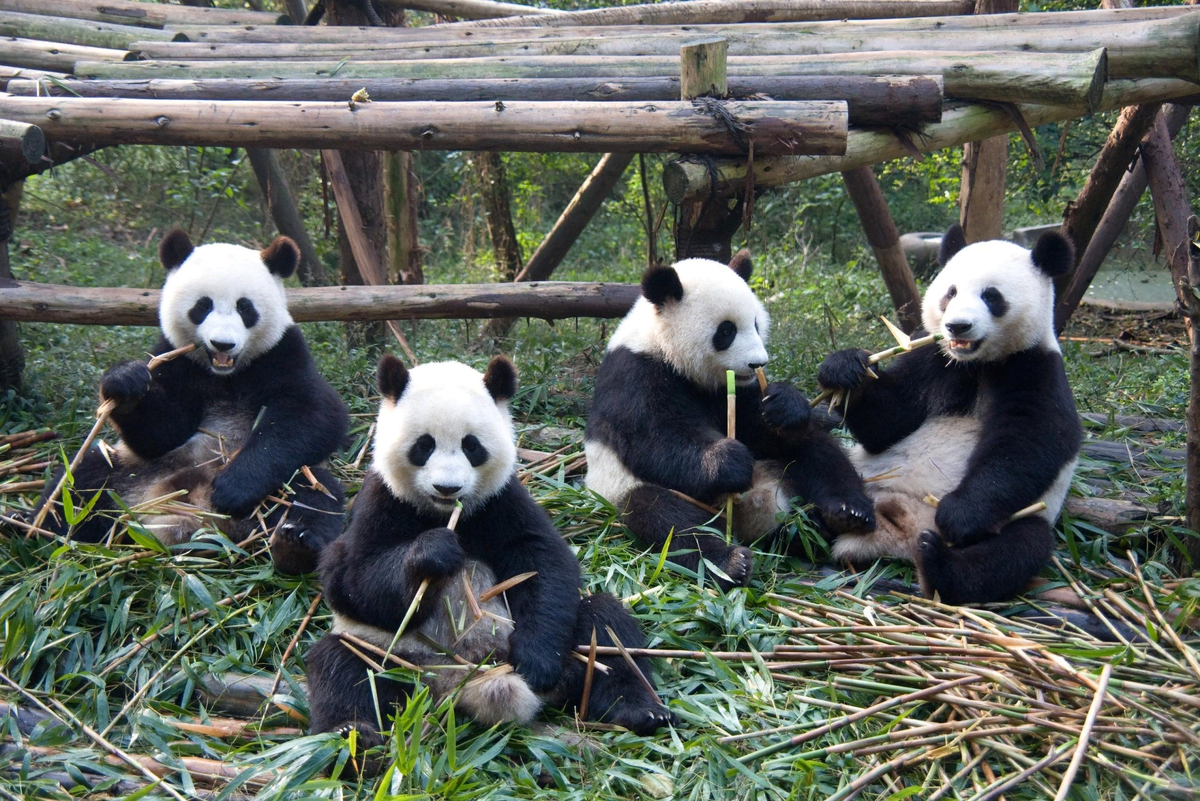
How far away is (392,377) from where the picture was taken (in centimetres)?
324

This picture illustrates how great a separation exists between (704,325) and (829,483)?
0.86 m

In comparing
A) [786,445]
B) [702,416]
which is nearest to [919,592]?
[786,445]

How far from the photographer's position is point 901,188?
13.6 m

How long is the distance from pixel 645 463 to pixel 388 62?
3.12m

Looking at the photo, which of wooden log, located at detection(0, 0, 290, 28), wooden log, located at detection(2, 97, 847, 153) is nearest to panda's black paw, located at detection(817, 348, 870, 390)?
wooden log, located at detection(2, 97, 847, 153)

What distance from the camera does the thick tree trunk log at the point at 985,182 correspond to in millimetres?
6910

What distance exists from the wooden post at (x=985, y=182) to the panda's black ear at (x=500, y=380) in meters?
4.68

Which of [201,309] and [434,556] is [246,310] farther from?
[434,556]

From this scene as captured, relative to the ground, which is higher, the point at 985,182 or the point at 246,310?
the point at 246,310

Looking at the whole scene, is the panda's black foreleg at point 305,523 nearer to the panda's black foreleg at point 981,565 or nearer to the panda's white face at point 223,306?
the panda's white face at point 223,306

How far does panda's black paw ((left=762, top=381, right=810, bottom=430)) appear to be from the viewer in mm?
4143

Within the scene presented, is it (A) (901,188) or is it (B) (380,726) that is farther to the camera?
(A) (901,188)

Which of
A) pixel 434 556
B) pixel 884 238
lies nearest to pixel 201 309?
pixel 434 556

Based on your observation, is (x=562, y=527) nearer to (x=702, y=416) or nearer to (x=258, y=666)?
(x=702, y=416)
